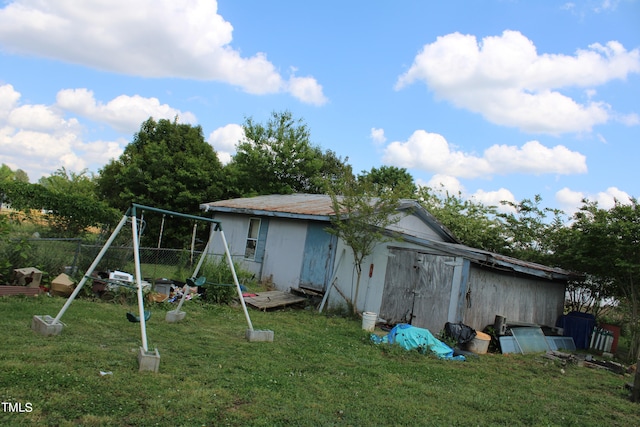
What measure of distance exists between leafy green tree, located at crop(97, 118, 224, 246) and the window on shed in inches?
224

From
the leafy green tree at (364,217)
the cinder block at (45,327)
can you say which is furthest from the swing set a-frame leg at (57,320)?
the leafy green tree at (364,217)

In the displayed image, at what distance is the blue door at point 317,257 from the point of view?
12617 mm

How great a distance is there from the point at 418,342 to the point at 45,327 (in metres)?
6.00

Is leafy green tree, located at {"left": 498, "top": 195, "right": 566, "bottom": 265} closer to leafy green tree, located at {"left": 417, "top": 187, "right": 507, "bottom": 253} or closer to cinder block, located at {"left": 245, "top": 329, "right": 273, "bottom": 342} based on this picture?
leafy green tree, located at {"left": 417, "top": 187, "right": 507, "bottom": 253}

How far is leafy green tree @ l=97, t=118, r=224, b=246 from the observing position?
20859 millimetres

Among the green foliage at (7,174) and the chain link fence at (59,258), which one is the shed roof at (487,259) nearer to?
the chain link fence at (59,258)

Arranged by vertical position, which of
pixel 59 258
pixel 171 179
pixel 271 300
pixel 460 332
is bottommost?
pixel 271 300

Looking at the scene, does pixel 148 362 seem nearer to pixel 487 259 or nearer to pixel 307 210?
pixel 487 259

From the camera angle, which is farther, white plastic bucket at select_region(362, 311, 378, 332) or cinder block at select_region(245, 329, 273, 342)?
white plastic bucket at select_region(362, 311, 378, 332)

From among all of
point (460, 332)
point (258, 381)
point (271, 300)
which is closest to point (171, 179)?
point (271, 300)

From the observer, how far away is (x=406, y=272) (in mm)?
10695

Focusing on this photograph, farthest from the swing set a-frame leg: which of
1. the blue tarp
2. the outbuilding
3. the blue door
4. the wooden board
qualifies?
the blue door

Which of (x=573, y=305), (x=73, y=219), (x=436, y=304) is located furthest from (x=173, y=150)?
(x=573, y=305)

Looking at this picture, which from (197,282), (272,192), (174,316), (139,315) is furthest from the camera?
(272,192)
